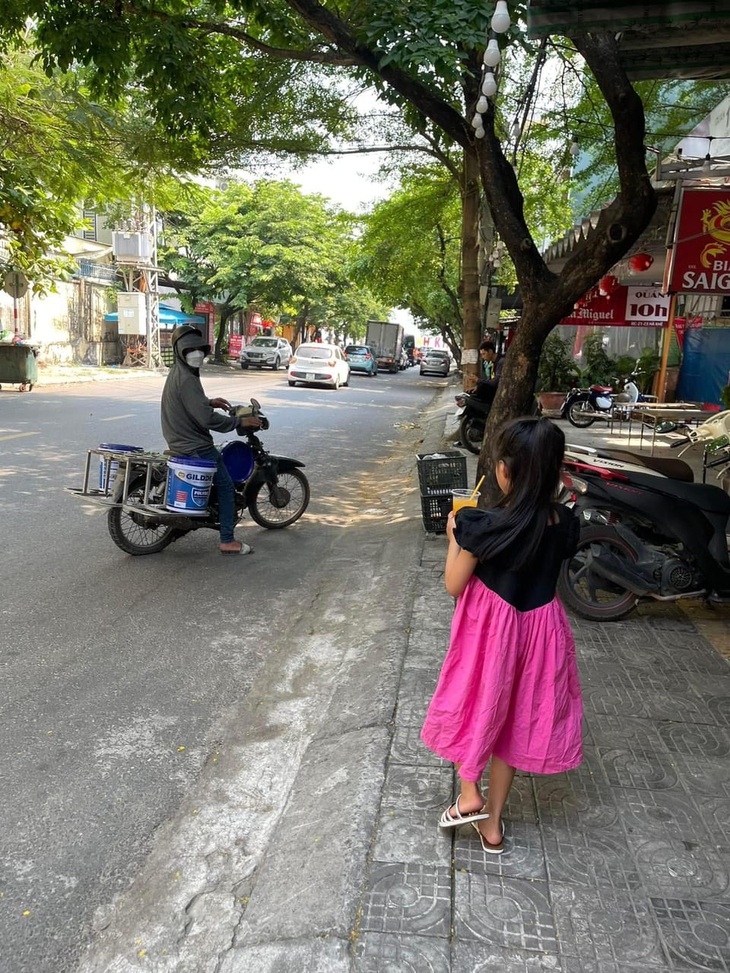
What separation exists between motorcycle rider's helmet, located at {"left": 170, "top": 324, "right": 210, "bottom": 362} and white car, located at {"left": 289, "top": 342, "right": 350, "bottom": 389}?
1955cm

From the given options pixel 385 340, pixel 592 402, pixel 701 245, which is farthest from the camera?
pixel 385 340

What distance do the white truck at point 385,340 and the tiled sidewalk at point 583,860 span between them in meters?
42.6

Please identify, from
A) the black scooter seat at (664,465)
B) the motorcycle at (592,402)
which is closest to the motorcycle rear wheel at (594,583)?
the black scooter seat at (664,465)

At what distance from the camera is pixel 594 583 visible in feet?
15.1

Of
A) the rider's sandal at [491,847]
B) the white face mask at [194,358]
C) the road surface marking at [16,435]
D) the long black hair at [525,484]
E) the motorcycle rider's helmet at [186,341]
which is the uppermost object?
the motorcycle rider's helmet at [186,341]

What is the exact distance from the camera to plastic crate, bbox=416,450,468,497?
6.61 m

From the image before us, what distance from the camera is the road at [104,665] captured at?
2.61m

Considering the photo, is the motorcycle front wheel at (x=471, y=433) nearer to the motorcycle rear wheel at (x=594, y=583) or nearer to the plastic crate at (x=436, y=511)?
the plastic crate at (x=436, y=511)

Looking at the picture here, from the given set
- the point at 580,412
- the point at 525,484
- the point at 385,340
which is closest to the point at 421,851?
the point at 525,484

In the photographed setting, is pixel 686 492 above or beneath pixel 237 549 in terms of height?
above

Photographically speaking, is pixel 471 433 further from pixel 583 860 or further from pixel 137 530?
pixel 583 860

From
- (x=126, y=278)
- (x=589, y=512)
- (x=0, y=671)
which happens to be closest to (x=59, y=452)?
(x=0, y=671)

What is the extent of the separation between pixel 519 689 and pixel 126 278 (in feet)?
101

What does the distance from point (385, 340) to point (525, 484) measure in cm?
4404
